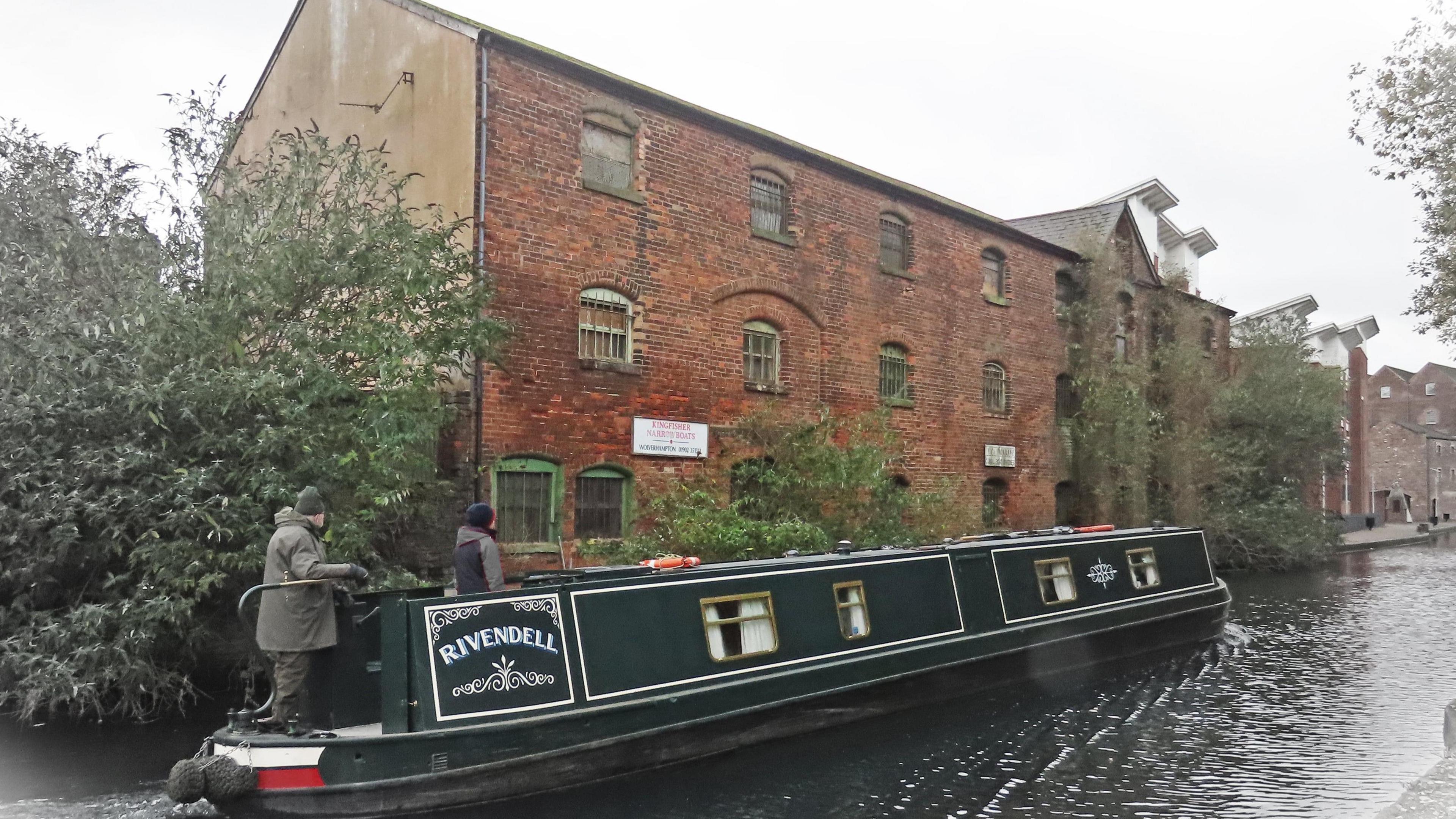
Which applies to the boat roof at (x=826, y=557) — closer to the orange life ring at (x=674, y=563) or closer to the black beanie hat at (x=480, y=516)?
the orange life ring at (x=674, y=563)

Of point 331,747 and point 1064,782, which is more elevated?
point 331,747

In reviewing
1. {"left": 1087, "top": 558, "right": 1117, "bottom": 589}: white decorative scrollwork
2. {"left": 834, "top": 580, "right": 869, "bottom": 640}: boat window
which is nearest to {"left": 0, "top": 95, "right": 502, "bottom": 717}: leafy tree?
{"left": 834, "top": 580, "right": 869, "bottom": 640}: boat window

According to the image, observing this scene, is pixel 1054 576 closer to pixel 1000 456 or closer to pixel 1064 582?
pixel 1064 582

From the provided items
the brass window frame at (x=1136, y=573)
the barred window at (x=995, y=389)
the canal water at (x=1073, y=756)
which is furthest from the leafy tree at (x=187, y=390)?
the barred window at (x=995, y=389)

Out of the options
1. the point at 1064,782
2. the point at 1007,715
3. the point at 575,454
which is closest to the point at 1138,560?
the point at 1007,715

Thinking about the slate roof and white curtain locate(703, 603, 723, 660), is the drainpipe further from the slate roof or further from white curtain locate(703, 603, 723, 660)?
the slate roof

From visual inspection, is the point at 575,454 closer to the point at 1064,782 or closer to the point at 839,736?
the point at 839,736

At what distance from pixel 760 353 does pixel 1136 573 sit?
608 centimetres

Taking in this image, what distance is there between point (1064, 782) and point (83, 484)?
A: 8485mm

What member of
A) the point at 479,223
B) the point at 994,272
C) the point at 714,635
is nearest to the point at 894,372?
the point at 994,272

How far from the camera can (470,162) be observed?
12047 mm

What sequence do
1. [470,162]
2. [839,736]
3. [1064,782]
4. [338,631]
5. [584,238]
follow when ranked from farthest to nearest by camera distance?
[584,238], [470,162], [839,736], [1064,782], [338,631]

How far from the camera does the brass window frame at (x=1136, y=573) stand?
481 inches

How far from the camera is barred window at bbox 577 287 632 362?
12930 millimetres
